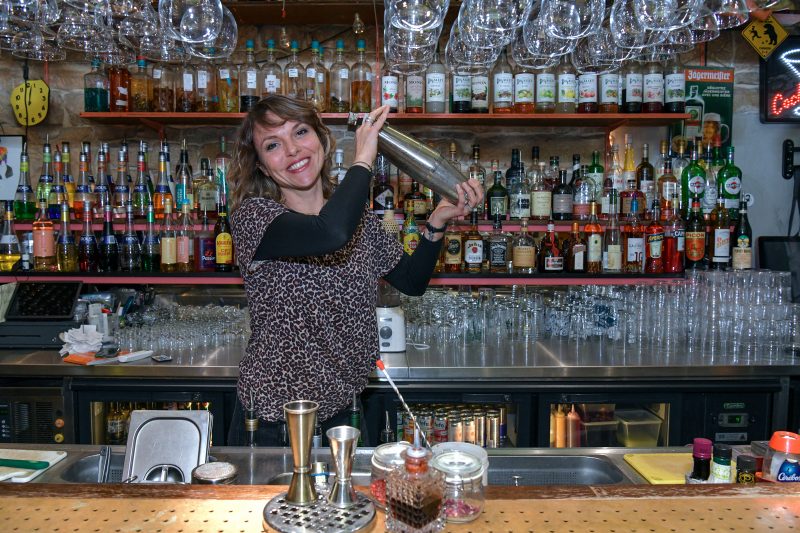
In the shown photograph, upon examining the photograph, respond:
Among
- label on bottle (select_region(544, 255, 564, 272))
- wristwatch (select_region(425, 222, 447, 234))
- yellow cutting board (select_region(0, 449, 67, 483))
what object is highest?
wristwatch (select_region(425, 222, 447, 234))

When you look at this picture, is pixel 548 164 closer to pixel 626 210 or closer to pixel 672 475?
pixel 626 210

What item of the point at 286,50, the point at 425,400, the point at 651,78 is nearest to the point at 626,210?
the point at 651,78

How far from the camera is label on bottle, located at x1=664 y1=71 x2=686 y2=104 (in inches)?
122

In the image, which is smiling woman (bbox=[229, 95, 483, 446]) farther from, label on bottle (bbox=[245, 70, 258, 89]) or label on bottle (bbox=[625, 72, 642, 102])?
label on bottle (bbox=[625, 72, 642, 102])

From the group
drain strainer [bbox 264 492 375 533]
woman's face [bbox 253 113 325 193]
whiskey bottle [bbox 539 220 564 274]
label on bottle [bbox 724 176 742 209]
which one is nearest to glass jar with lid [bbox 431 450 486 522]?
drain strainer [bbox 264 492 375 533]

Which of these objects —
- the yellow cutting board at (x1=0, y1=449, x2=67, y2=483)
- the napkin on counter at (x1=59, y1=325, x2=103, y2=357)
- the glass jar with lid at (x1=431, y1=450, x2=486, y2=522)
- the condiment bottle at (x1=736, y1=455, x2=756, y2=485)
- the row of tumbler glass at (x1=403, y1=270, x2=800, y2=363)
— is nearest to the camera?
the glass jar with lid at (x1=431, y1=450, x2=486, y2=522)

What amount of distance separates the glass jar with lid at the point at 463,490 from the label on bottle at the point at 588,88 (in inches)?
97.0

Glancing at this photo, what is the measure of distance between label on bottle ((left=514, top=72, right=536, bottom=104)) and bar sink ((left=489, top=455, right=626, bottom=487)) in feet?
6.60

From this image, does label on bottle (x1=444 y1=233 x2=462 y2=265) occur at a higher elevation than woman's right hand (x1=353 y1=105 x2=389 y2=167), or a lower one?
lower

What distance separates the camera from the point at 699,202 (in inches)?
127

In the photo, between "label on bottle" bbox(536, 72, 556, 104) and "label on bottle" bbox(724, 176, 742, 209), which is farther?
"label on bottle" bbox(724, 176, 742, 209)

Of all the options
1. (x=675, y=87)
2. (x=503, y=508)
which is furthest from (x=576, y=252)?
(x=503, y=508)

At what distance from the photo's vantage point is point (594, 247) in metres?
3.17

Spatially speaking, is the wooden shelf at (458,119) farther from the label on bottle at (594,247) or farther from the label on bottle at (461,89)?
the label on bottle at (594,247)
